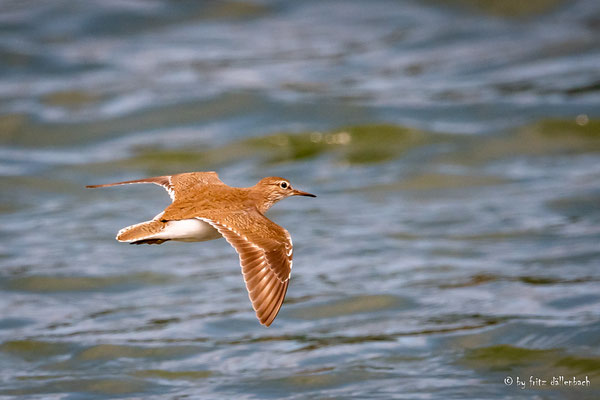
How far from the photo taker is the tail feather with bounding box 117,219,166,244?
6160 millimetres

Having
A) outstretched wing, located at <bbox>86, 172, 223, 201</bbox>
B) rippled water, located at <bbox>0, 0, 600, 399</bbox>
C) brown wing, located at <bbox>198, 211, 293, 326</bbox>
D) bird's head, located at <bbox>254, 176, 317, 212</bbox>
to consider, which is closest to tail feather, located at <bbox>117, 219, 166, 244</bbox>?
brown wing, located at <bbox>198, 211, 293, 326</bbox>

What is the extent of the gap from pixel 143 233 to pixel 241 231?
0.62 meters

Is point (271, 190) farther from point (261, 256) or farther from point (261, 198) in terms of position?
point (261, 256)

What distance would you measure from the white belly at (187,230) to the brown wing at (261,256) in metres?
0.16

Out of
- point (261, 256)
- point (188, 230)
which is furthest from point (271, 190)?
point (261, 256)

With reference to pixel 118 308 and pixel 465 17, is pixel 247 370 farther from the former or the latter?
pixel 465 17

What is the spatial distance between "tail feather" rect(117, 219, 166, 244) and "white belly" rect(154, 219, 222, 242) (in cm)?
3

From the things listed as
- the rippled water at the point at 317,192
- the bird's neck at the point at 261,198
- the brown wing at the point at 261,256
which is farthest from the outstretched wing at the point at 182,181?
the rippled water at the point at 317,192

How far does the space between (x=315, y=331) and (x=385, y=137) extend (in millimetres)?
5919

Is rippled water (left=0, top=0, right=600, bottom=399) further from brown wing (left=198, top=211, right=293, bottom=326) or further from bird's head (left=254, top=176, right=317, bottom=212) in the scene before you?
brown wing (left=198, top=211, right=293, bottom=326)

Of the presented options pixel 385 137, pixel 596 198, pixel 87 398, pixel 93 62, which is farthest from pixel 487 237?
pixel 93 62

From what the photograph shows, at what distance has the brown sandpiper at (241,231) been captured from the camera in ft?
19.1

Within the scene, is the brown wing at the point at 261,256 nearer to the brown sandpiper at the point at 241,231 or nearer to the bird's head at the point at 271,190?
the brown sandpiper at the point at 241,231

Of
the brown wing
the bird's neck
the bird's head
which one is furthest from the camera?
the bird's head
